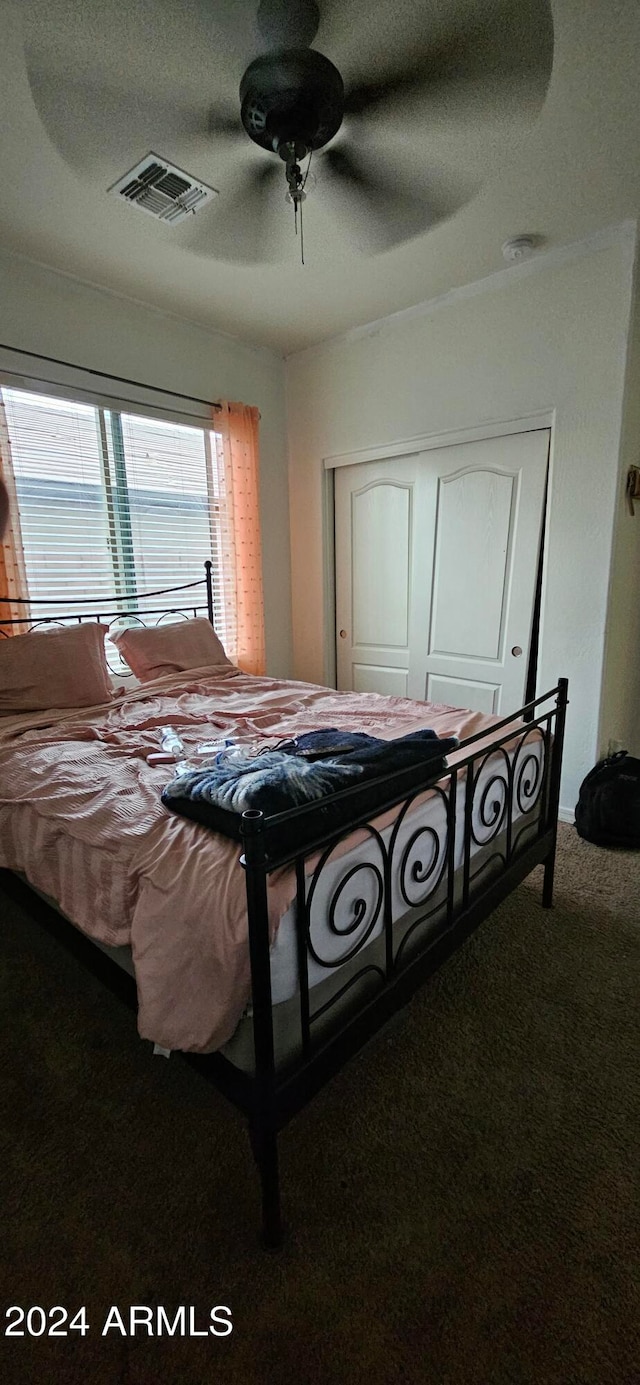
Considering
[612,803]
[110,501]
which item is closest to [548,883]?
[612,803]

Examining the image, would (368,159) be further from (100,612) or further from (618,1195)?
(618,1195)

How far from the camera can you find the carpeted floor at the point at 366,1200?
90cm

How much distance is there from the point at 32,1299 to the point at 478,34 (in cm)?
259

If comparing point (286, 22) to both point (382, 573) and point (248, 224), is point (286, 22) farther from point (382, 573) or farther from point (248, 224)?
point (382, 573)

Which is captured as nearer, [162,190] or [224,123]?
[224,123]

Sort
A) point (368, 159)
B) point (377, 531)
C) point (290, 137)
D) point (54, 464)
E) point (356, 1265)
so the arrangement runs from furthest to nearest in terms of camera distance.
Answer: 1. point (377, 531)
2. point (54, 464)
3. point (368, 159)
4. point (290, 137)
5. point (356, 1265)

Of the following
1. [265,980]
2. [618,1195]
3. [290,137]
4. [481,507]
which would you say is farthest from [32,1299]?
[481,507]

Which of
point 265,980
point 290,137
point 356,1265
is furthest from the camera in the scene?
point 290,137

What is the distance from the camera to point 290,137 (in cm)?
140

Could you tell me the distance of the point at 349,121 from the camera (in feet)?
4.74

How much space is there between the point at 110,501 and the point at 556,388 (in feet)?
7.54

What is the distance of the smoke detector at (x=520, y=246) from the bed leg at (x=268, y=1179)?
10.5 ft

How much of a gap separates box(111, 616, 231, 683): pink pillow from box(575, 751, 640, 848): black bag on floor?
190 centimetres

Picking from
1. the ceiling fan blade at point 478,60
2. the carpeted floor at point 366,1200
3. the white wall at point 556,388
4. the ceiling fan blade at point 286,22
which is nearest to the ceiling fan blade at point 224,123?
the ceiling fan blade at point 286,22
